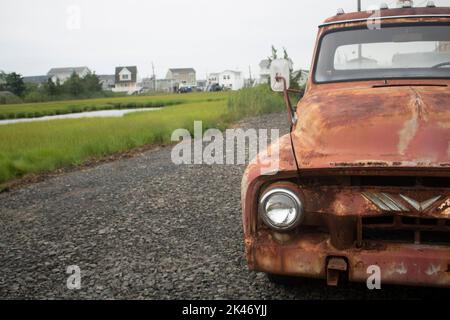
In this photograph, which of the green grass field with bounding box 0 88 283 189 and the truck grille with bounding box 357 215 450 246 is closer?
the truck grille with bounding box 357 215 450 246

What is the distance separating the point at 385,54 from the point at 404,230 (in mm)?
1797

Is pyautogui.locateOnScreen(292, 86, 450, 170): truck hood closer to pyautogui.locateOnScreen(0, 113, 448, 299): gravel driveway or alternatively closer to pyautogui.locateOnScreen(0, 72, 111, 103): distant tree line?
pyautogui.locateOnScreen(0, 113, 448, 299): gravel driveway

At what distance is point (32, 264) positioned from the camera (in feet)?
12.2

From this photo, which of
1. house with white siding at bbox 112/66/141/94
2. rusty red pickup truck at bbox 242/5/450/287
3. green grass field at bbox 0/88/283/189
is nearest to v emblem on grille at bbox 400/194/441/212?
rusty red pickup truck at bbox 242/5/450/287

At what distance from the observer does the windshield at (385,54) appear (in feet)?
11.2

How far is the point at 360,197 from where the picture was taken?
7.30ft

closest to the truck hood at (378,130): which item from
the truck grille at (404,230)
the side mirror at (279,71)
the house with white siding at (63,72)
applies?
the truck grille at (404,230)

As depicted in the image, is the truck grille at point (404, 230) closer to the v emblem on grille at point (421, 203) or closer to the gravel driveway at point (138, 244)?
the v emblem on grille at point (421, 203)

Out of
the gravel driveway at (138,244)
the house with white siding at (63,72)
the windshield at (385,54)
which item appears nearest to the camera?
the gravel driveway at (138,244)

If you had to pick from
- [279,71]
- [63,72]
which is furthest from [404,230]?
[63,72]

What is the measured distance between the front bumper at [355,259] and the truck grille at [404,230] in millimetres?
69

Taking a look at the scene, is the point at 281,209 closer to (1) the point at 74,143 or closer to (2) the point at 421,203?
(2) the point at 421,203

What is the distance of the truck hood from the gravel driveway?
3.26 feet

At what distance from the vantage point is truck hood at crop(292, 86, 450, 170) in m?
2.22
